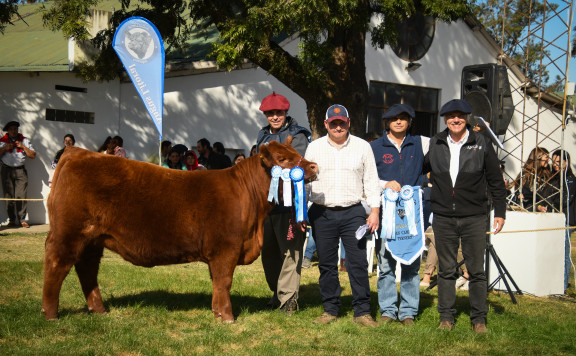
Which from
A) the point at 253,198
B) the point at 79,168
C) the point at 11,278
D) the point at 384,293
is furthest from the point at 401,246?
the point at 11,278

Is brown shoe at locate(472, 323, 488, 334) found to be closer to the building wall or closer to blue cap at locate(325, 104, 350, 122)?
blue cap at locate(325, 104, 350, 122)

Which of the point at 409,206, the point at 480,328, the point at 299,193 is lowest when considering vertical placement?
the point at 480,328

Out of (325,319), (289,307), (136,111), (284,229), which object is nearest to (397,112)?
(284,229)

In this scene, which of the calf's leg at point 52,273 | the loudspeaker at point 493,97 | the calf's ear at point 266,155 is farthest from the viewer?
the loudspeaker at point 493,97

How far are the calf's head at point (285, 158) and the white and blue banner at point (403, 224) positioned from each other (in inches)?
33.5

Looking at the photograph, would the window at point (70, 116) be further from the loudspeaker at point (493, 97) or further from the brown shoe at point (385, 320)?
the brown shoe at point (385, 320)

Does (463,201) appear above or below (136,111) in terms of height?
below

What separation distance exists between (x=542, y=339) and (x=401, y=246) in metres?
1.66

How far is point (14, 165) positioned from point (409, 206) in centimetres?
1218

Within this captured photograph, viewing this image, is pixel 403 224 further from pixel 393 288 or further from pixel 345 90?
pixel 345 90

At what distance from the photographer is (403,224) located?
6.66 m

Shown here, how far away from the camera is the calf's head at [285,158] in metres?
6.30

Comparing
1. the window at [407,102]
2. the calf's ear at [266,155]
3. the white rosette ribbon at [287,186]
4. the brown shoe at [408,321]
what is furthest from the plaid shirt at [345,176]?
the window at [407,102]

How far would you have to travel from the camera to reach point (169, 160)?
13320mm
